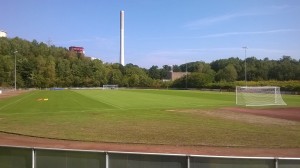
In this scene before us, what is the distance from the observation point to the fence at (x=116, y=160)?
7.50 m

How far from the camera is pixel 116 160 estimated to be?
8.00 metres

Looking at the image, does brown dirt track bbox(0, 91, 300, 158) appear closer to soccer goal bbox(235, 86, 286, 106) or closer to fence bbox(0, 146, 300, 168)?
fence bbox(0, 146, 300, 168)

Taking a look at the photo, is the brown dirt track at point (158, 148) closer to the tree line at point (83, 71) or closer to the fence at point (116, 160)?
the fence at point (116, 160)

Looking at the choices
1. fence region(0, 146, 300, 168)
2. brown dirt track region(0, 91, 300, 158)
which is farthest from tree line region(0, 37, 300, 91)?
fence region(0, 146, 300, 168)

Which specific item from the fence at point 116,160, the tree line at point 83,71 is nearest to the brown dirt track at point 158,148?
the fence at point 116,160

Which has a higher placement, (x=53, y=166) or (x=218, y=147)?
(x=53, y=166)

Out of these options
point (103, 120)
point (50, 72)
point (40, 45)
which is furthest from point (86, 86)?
point (103, 120)

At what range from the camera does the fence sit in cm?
750

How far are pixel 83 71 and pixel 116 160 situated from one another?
161677 millimetres

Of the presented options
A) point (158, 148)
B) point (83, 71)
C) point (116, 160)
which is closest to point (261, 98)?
point (158, 148)

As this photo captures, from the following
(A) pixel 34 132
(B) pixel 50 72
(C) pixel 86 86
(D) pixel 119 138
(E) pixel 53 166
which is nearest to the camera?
(E) pixel 53 166

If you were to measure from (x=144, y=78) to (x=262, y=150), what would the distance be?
6138 inches

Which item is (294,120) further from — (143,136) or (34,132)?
(34,132)

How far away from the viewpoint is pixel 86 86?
164 metres
